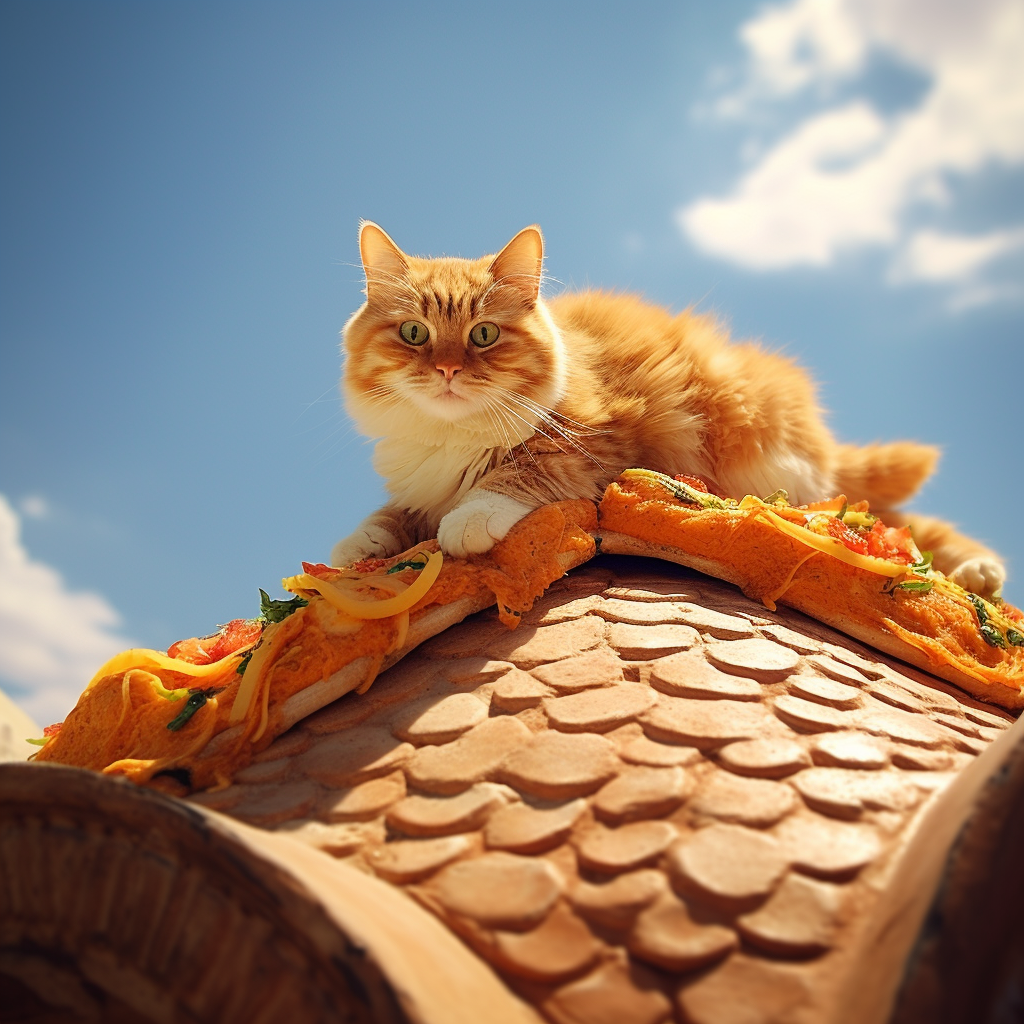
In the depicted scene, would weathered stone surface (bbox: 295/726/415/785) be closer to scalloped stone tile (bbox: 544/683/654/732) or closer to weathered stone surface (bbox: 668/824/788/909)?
scalloped stone tile (bbox: 544/683/654/732)

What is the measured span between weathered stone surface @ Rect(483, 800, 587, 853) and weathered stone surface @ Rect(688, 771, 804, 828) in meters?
0.19

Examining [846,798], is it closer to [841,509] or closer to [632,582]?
[632,582]

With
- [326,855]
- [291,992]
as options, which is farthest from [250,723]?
[291,992]

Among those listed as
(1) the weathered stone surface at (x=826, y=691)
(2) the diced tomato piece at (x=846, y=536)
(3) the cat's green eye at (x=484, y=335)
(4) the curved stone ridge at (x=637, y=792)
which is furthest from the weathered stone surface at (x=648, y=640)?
(3) the cat's green eye at (x=484, y=335)

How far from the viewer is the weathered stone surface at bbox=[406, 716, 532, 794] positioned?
1231 mm

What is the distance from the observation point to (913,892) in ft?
2.80

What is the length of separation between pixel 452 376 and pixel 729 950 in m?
1.54

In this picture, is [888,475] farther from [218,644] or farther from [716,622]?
[218,644]

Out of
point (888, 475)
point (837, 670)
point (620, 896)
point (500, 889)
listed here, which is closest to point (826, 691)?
point (837, 670)

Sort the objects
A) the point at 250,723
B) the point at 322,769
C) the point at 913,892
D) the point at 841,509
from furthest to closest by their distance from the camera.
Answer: the point at 841,509, the point at 250,723, the point at 322,769, the point at 913,892

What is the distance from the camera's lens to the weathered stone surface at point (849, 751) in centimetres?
121

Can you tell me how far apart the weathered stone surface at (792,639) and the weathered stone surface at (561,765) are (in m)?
0.60

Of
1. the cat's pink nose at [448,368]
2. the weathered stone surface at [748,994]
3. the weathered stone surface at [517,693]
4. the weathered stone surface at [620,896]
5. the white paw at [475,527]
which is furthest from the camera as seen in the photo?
the cat's pink nose at [448,368]

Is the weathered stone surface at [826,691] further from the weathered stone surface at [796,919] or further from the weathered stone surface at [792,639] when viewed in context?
the weathered stone surface at [796,919]
